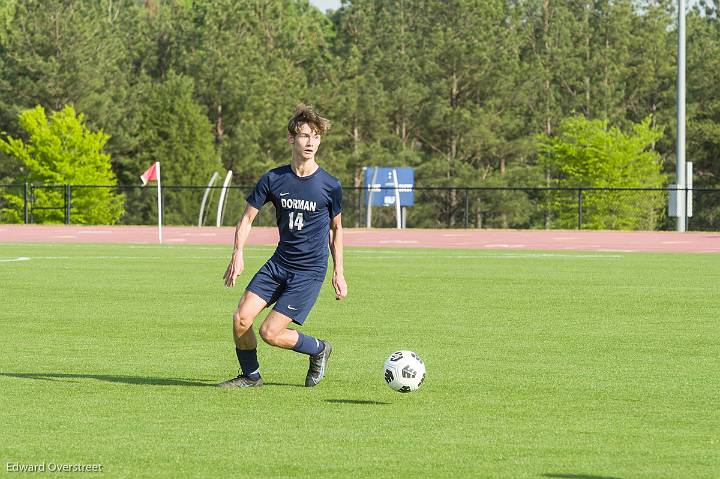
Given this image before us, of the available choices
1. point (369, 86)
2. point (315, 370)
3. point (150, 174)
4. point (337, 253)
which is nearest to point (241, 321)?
point (315, 370)

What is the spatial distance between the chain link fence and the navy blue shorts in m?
38.7

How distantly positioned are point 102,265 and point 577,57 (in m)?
79.8

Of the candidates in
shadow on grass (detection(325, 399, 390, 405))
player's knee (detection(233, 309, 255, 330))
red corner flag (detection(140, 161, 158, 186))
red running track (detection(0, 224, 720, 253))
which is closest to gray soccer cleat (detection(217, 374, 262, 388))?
player's knee (detection(233, 309, 255, 330))

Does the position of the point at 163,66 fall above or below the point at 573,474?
above

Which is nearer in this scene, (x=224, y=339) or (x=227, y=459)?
(x=227, y=459)

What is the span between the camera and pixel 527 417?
9.59m

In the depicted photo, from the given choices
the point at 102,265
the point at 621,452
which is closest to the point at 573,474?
the point at 621,452

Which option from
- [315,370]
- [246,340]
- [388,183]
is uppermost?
[388,183]

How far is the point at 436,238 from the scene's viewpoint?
45.5 metres

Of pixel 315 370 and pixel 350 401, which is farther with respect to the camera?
pixel 315 370

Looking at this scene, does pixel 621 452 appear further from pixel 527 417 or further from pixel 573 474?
pixel 527 417

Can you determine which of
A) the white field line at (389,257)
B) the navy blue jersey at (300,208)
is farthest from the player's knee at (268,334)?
the white field line at (389,257)

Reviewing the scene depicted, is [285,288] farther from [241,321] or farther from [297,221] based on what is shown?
[297,221]

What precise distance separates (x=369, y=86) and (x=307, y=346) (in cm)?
8762
